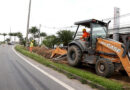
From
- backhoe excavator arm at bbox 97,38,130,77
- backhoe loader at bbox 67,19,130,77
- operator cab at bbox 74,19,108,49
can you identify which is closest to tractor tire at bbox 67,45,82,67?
backhoe loader at bbox 67,19,130,77

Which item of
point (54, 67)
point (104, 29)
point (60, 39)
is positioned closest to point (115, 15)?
point (104, 29)

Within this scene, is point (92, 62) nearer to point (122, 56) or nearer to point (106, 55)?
point (106, 55)

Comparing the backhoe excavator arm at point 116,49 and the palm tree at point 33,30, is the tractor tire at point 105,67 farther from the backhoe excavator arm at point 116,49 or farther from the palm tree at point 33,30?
the palm tree at point 33,30

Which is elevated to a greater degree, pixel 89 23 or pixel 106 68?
pixel 89 23

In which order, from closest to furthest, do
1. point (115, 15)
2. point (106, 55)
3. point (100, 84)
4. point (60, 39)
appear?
point (100, 84) < point (106, 55) < point (115, 15) < point (60, 39)

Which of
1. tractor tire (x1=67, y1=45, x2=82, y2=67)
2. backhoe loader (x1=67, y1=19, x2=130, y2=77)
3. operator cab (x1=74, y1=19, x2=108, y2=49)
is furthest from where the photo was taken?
tractor tire (x1=67, y1=45, x2=82, y2=67)

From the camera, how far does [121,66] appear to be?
6.85 metres

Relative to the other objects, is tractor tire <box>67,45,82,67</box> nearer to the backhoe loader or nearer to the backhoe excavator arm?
the backhoe loader

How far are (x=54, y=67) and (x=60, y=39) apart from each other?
16179 millimetres

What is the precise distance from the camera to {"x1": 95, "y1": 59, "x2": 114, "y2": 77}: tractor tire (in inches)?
260

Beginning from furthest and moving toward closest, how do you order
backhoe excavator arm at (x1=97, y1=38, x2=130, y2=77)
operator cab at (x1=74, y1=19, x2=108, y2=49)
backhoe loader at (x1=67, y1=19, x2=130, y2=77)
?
operator cab at (x1=74, y1=19, x2=108, y2=49) → backhoe loader at (x1=67, y1=19, x2=130, y2=77) → backhoe excavator arm at (x1=97, y1=38, x2=130, y2=77)

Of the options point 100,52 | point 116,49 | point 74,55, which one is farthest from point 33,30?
point 116,49

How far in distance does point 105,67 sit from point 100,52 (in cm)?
120

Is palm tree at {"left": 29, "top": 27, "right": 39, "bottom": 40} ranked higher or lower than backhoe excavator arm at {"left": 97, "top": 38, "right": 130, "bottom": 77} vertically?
higher
